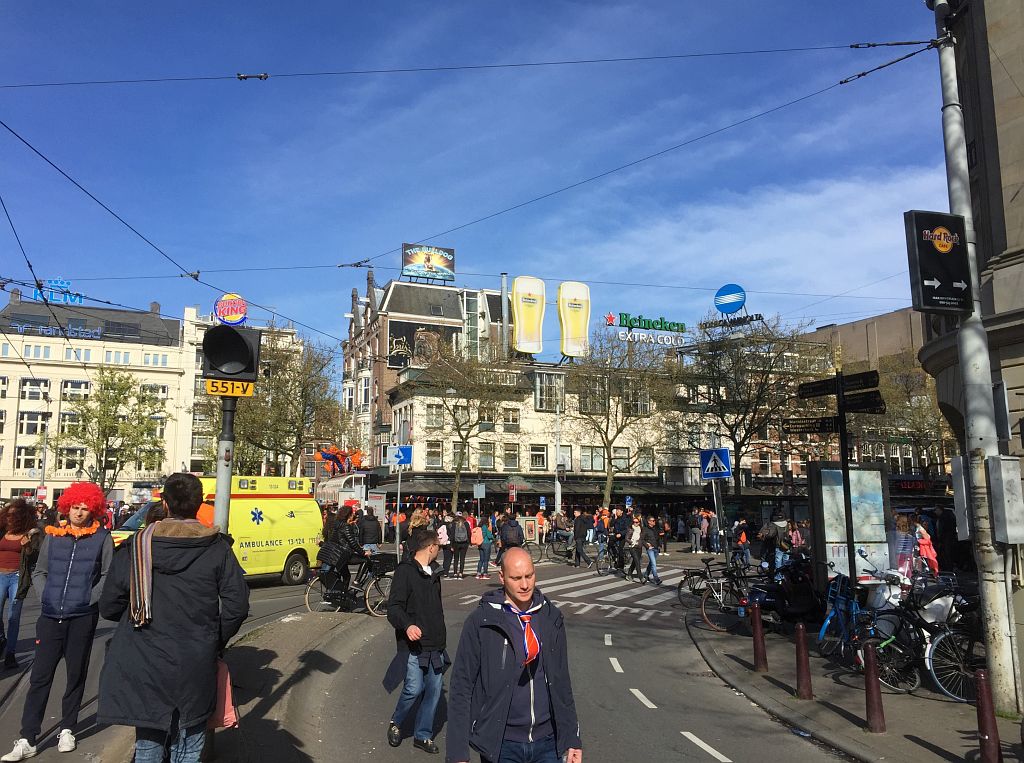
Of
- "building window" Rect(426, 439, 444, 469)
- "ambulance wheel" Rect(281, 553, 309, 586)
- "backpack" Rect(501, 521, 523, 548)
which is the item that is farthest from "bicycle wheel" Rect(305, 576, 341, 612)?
"building window" Rect(426, 439, 444, 469)

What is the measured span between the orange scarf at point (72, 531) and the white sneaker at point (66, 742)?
1.43 meters

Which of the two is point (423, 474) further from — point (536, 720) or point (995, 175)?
point (536, 720)

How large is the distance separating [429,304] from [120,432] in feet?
93.5

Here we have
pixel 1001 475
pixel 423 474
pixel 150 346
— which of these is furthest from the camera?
pixel 150 346

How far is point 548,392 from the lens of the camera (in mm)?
51594

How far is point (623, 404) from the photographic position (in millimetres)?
44188

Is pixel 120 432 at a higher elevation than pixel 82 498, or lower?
higher

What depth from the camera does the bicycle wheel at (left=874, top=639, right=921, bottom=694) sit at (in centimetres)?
827

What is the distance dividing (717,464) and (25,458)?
227 ft

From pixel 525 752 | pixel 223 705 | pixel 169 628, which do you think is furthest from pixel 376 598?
pixel 525 752

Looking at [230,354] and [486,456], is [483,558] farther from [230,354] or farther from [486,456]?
[486,456]

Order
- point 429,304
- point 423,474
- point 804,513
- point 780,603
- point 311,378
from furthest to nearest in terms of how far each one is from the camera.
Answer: point 429,304
point 423,474
point 311,378
point 804,513
point 780,603

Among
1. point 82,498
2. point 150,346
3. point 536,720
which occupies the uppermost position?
point 150,346

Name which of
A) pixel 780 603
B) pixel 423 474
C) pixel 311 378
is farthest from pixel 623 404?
pixel 780 603
